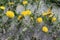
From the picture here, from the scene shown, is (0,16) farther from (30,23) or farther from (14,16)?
(30,23)

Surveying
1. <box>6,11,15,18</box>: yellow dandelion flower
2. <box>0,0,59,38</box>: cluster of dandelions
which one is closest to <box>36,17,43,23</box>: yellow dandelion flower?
<box>0,0,59,38</box>: cluster of dandelions

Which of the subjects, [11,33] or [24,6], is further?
[24,6]

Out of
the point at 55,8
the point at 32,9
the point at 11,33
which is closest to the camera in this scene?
the point at 11,33

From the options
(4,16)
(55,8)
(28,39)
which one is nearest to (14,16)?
(4,16)

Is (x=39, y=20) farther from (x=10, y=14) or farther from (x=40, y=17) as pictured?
(x=10, y=14)

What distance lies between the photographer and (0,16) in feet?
7.17

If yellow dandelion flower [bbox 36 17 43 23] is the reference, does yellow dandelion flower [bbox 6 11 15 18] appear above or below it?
above

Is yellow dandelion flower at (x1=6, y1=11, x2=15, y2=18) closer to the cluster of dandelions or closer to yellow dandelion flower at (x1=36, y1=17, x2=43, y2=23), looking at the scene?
the cluster of dandelions

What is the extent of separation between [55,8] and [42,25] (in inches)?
18.4

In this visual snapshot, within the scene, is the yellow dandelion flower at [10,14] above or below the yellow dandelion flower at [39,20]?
above

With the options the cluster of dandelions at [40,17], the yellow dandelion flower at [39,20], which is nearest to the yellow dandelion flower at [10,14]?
the cluster of dandelions at [40,17]

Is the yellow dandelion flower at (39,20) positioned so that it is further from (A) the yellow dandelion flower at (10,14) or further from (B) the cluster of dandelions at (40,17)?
(A) the yellow dandelion flower at (10,14)

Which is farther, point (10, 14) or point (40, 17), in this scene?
point (40, 17)

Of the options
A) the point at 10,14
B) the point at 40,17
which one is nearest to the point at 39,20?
the point at 40,17
